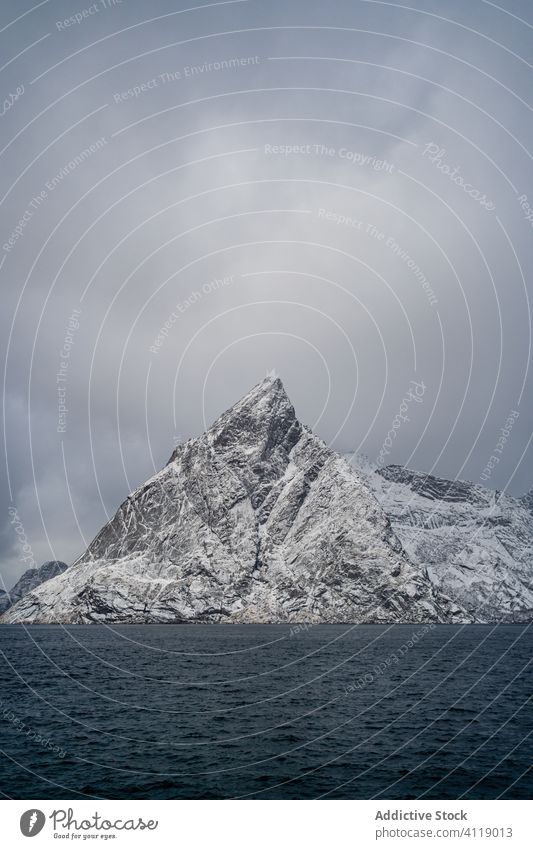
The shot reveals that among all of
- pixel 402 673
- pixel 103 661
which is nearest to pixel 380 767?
pixel 402 673

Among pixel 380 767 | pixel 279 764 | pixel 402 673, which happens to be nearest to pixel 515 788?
pixel 380 767

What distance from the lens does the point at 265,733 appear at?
42094mm

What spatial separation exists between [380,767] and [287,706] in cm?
2209

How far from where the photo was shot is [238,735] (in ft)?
135

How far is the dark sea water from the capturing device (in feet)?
96.8

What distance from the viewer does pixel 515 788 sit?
2934cm

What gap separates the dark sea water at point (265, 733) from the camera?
29516mm

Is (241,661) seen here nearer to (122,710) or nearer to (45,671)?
(45,671)

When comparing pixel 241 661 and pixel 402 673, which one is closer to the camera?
pixel 402 673
